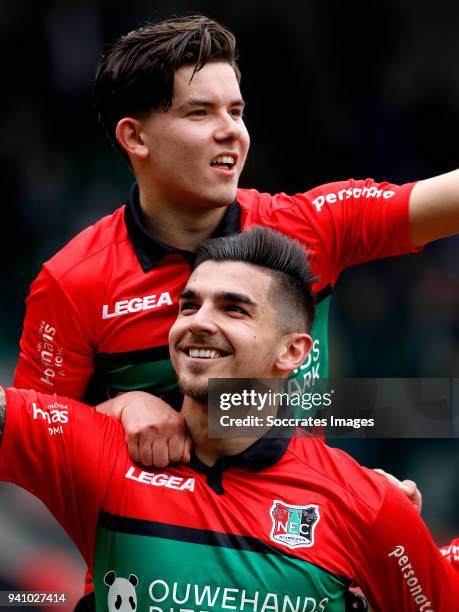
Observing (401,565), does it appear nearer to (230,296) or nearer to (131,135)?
(230,296)

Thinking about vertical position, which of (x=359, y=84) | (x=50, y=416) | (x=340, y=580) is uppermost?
(x=359, y=84)

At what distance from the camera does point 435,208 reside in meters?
2.89

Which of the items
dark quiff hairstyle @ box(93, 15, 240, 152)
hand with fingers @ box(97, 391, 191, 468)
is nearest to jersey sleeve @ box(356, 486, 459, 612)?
hand with fingers @ box(97, 391, 191, 468)

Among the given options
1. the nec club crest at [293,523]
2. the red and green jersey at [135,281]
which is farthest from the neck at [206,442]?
the red and green jersey at [135,281]

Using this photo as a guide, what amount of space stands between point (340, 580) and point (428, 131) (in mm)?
3710

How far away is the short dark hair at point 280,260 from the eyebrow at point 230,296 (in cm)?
9

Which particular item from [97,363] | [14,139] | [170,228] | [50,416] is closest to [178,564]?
[50,416]

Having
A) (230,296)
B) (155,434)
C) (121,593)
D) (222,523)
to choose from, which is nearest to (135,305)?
(230,296)

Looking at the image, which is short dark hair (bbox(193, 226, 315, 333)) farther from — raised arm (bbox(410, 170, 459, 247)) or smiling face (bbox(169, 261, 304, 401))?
raised arm (bbox(410, 170, 459, 247))

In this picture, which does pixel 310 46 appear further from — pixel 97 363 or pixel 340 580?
pixel 340 580

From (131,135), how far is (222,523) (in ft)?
3.84

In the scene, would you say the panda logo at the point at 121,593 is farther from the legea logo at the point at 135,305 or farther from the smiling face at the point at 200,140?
the smiling face at the point at 200,140

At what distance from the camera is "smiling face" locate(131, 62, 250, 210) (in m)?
2.94

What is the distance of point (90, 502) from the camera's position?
2586 millimetres
